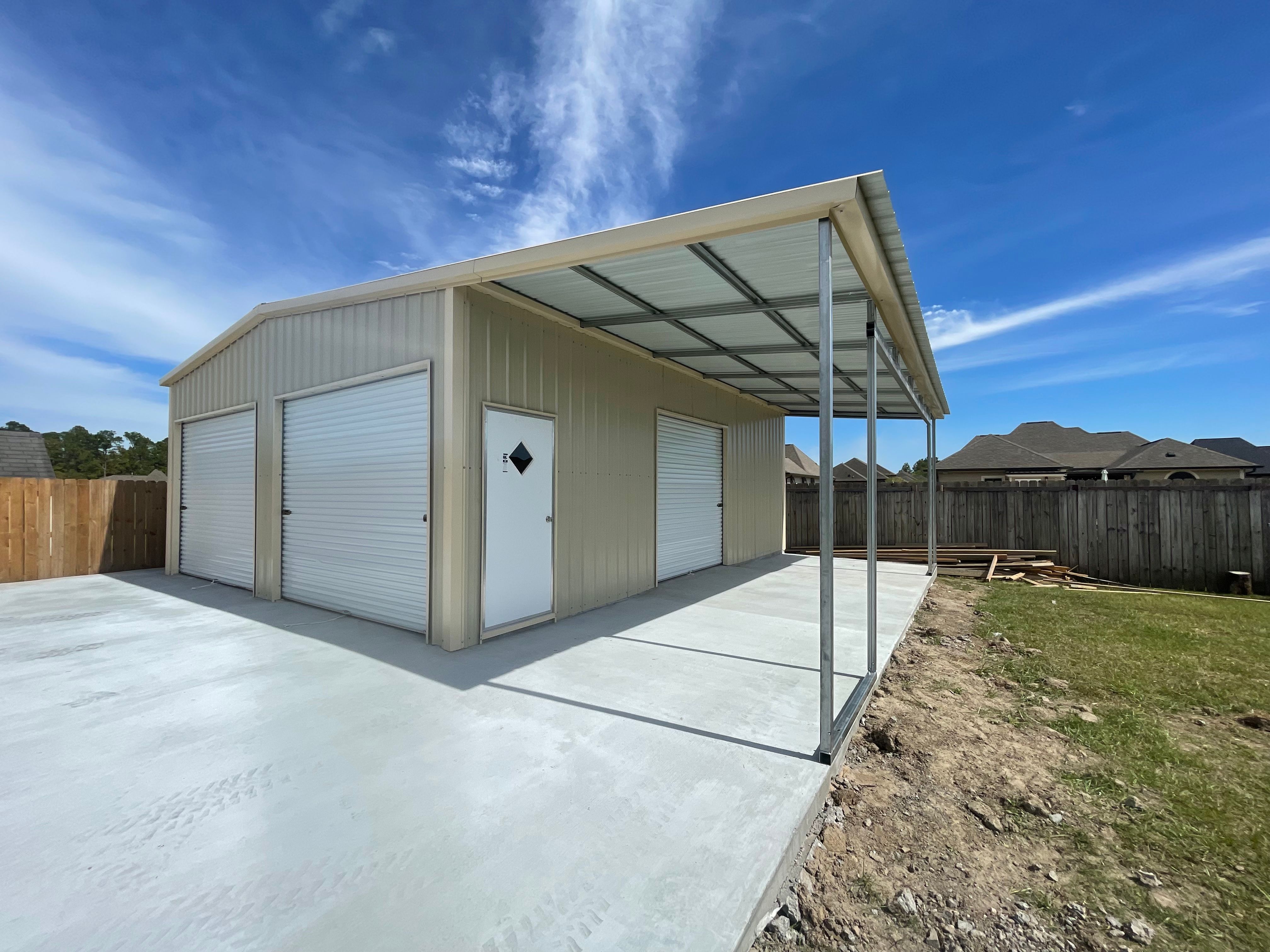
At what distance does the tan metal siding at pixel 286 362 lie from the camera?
4473mm

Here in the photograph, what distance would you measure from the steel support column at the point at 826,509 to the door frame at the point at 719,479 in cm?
418

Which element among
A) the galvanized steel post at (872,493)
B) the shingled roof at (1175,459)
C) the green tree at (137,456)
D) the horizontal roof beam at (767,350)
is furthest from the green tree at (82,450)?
the shingled roof at (1175,459)

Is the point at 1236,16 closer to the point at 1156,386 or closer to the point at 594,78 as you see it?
the point at 594,78

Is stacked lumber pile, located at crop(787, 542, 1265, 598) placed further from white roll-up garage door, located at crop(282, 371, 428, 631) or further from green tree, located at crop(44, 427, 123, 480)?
green tree, located at crop(44, 427, 123, 480)

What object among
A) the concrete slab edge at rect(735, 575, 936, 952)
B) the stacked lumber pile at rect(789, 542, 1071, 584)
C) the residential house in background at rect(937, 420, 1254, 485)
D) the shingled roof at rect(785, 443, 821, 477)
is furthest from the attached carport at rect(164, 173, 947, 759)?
the shingled roof at rect(785, 443, 821, 477)

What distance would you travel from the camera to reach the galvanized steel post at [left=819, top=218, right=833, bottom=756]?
2.39 metres

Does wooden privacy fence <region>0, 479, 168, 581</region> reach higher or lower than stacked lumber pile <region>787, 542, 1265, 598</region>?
higher

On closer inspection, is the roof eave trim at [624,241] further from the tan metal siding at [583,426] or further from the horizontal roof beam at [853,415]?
the horizontal roof beam at [853,415]

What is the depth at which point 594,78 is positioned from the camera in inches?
250

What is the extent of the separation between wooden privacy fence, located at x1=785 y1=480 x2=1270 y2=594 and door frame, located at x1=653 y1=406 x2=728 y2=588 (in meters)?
1.51

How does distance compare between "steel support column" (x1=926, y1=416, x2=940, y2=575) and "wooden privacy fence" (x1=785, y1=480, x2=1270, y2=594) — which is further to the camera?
"steel support column" (x1=926, y1=416, x2=940, y2=575)

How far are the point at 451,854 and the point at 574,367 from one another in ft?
14.1

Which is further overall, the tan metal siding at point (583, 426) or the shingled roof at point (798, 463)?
the shingled roof at point (798, 463)

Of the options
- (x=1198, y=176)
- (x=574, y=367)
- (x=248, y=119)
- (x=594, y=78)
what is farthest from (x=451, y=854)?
(x=1198, y=176)
